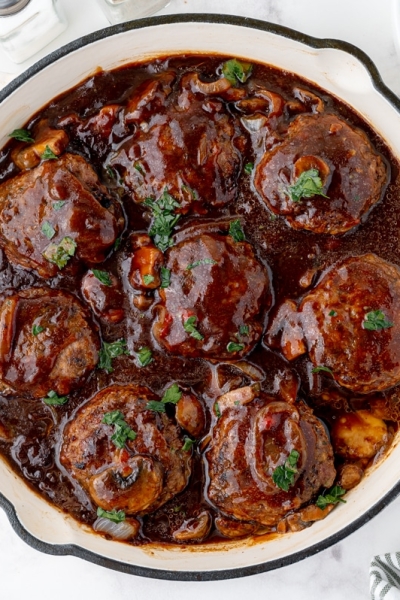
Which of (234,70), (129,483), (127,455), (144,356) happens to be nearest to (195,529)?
(129,483)

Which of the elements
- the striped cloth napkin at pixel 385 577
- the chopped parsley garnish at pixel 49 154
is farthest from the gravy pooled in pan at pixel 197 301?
the striped cloth napkin at pixel 385 577

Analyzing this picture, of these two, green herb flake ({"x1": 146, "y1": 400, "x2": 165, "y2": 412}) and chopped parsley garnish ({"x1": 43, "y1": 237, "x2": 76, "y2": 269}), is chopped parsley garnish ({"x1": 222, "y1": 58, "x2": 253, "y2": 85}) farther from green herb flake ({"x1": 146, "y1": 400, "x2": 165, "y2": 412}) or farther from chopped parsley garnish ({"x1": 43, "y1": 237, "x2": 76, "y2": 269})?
green herb flake ({"x1": 146, "y1": 400, "x2": 165, "y2": 412})

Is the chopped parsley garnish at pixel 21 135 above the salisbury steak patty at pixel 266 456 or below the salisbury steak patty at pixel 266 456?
above

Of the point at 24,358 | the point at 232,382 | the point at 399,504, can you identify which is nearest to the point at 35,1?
the point at 24,358

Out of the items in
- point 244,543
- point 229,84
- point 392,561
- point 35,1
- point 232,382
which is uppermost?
point 35,1

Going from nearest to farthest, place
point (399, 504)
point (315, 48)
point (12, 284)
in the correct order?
point (315, 48), point (12, 284), point (399, 504)

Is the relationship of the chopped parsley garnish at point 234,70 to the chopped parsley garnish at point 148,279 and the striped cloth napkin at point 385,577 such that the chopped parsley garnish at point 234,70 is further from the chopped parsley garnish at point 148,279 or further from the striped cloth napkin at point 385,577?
the striped cloth napkin at point 385,577

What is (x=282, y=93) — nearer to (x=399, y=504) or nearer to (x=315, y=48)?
(x=315, y=48)
